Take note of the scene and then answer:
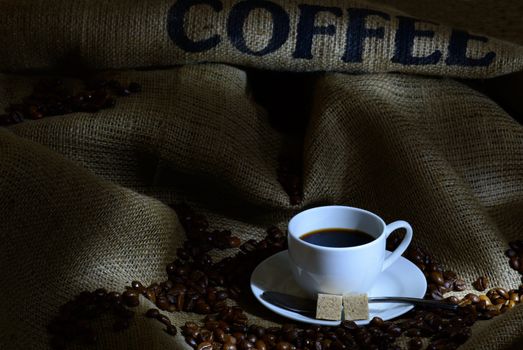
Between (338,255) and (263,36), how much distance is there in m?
0.52

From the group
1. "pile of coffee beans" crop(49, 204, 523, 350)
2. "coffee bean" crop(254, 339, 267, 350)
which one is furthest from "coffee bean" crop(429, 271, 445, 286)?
"coffee bean" crop(254, 339, 267, 350)

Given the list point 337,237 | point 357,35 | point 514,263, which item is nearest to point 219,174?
point 337,237

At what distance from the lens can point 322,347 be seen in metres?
1.10

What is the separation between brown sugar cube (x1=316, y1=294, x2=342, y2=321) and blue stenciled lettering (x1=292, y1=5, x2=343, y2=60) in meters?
0.51

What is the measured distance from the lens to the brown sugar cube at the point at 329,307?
3.70 ft

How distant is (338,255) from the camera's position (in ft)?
3.67

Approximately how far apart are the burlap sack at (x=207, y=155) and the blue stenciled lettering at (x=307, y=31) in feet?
0.04

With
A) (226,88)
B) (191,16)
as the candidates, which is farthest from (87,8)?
(226,88)

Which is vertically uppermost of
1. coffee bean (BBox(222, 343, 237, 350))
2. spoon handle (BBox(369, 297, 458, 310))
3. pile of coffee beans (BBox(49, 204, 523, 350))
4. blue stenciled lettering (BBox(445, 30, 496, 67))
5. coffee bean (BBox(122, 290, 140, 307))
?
blue stenciled lettering (BBox(445, 30, 496, 67))

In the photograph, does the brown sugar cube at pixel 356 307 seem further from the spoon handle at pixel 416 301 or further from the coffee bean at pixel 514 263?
the coffee bean at pixel 514 263

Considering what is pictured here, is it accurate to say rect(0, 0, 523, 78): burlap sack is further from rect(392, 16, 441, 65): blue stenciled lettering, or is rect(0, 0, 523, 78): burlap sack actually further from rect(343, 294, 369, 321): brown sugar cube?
rect(343, 294, 369, 321): brown sugar cube

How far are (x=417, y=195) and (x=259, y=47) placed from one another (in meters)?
0.40

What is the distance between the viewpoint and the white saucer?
3.77 ft

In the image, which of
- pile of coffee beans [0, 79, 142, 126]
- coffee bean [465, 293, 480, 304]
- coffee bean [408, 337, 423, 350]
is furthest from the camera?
pile of coffee beans [0, 79, 142, 126]
